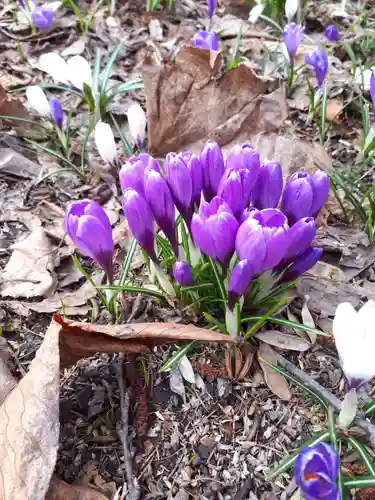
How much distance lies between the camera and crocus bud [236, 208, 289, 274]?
1438 millimetres

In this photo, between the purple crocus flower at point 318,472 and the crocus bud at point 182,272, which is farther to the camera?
the crocus bud at point 182,272

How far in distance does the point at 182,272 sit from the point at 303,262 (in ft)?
1.36

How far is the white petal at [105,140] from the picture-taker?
2.22 m

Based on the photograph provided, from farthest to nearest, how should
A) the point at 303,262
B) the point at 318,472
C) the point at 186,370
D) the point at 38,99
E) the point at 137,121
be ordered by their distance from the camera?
the point at 38,99
the point at 137,121
the point at 186,370
the point at 303,262
the point at 318,472

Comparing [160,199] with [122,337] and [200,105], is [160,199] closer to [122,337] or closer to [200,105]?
[122,337]

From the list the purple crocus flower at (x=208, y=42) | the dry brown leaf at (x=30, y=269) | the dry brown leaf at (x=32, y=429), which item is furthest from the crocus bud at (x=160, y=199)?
the purple crocus flower at (x=208, y=42)

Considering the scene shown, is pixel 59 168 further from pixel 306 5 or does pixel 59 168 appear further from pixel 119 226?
pixel 306 5

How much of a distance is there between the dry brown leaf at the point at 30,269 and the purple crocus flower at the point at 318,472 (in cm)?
132

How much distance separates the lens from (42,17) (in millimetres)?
3414

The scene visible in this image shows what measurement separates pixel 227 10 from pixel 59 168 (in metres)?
2.26

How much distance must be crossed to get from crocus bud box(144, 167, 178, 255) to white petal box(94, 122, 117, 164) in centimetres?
67

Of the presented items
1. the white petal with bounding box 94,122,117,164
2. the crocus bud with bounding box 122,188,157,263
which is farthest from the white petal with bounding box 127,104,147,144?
the crocus bud with bounding box 122,188,157,263

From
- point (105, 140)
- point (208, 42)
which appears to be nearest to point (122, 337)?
point (105, 140)

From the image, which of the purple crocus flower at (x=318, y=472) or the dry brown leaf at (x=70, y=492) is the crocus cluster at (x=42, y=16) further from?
the purple crocus flower at (x=318, y=472)
